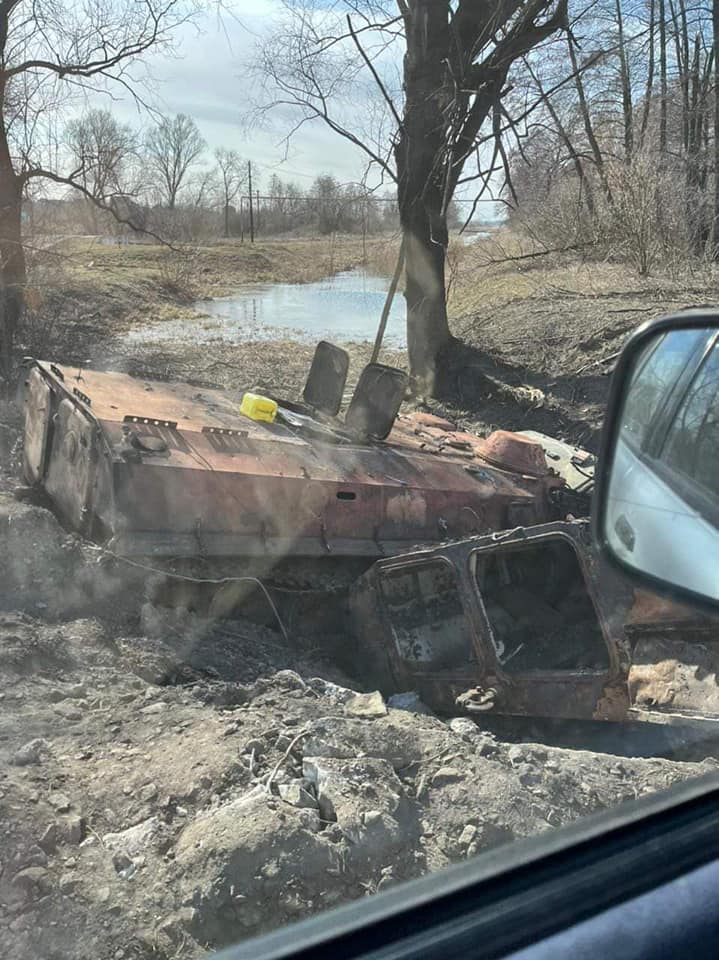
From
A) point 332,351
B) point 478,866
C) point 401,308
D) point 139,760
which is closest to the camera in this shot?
point 478,866

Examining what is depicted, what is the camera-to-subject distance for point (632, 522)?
2850mm

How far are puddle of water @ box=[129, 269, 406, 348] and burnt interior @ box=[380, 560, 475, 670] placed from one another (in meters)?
12.3

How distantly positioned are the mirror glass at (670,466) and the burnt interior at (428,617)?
2425 mm

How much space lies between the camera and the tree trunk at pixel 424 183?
11.6 meters

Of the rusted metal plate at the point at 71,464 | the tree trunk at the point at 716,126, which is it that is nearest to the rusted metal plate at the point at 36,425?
the rusted metal plate at the point at 71,464

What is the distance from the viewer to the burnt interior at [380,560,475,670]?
5.45m

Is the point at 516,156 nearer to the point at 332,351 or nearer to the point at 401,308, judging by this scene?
the point at 332,351

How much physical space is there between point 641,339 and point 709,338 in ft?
1.17

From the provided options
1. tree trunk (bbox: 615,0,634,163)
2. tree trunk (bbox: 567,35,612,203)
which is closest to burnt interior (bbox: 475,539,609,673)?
tree trunk (bbox: 567,35,612,203)

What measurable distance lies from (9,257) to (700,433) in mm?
11831

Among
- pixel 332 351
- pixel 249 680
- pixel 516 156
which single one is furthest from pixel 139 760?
pixel 516 156

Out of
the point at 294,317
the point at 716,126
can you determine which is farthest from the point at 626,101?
the point at 294,317

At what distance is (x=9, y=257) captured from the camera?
12.4 metres

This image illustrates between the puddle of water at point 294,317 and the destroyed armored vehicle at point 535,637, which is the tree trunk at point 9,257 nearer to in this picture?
the puddle of water at point 294,317
